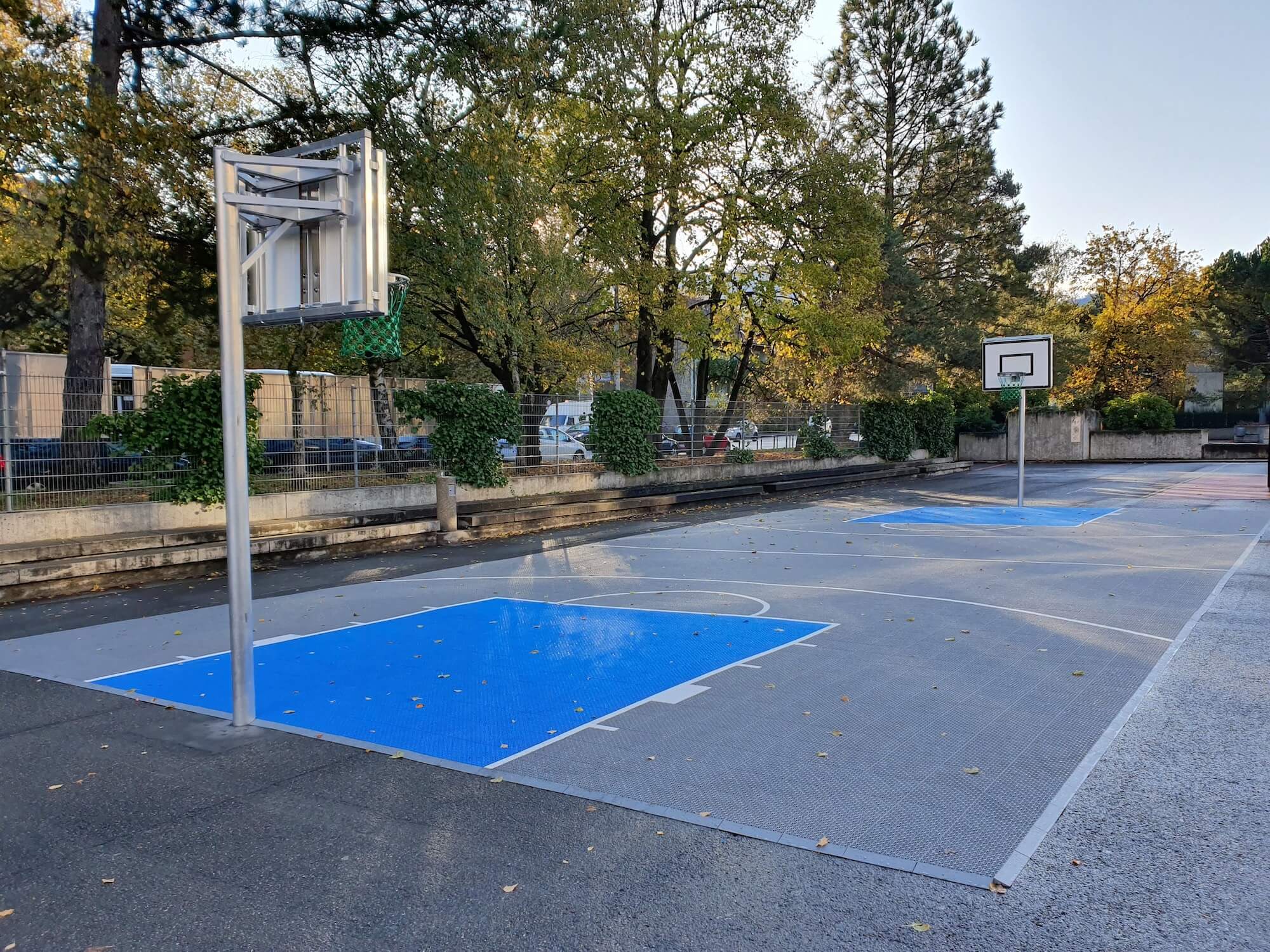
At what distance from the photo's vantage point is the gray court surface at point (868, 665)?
4.29 m

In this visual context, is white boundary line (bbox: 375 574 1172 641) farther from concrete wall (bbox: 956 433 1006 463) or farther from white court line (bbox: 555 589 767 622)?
concrete wall (bbox: 956 433 1006 463)

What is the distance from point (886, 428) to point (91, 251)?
2642 centimetres

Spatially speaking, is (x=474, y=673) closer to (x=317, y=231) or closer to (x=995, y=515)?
(x=317, y=231)

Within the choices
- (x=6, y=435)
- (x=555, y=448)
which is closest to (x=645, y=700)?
(x=6, y=435)

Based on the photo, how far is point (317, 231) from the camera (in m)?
5.33

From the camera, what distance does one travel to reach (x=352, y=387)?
51.5ft

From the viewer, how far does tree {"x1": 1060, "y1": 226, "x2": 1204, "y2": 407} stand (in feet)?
128

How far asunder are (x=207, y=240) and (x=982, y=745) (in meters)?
13.7

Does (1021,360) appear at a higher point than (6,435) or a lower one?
higher

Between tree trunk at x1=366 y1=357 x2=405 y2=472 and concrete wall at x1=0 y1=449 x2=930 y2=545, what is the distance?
0.46 m

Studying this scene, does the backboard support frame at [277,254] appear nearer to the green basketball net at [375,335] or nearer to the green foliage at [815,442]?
the green basketball net at [375,335]

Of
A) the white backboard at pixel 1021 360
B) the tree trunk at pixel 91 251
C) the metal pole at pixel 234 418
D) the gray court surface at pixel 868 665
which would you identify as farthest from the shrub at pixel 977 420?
the metal pole at pixel 234 418

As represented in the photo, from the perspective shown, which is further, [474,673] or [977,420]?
[977,420]

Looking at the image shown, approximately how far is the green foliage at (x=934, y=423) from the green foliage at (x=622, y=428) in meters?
16.7
